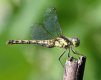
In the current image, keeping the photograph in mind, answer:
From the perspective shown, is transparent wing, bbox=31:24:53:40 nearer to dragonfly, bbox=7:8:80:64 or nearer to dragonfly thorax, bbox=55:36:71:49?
dragonfly, bbox=7:8:80:64

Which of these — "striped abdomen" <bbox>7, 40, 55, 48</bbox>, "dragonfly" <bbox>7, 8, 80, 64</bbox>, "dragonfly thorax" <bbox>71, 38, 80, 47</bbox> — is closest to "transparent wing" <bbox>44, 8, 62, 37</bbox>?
"dragonfly" <bbox>7, 8, 80, 64</bbox>

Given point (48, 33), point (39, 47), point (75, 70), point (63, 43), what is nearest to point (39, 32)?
point (48, 33)

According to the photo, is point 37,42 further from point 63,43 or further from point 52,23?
point 63,43

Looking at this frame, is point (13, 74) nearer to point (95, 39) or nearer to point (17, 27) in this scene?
point (17, 27)

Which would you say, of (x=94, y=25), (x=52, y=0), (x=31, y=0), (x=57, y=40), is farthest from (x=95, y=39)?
(x=31, y=0)

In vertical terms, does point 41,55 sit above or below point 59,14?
below

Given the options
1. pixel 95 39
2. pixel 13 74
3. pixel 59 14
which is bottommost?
pixel 13 74

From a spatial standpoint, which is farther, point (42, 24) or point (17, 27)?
point (17, 27)
